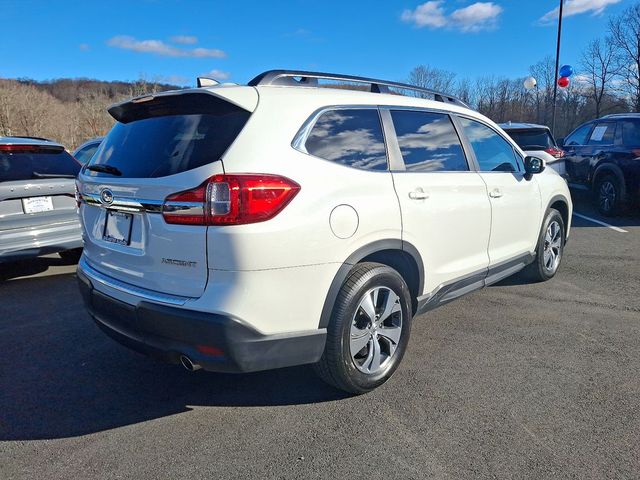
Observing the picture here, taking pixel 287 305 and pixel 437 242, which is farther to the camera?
pixel 437 242

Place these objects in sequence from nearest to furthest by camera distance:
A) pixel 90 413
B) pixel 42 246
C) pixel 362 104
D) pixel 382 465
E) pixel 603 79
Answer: pixel 382 465, pixel 90 413, pixel 362 104, pixel 42 246, pixel 603 79

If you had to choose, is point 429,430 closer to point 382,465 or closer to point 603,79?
point 382,465

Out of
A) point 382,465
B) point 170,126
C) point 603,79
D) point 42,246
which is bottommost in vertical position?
point 382,465

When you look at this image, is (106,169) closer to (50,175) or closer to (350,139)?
(350,139)

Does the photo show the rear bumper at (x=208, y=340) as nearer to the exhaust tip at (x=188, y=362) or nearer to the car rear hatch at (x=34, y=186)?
the exhaust tip at (x=188, y=362)

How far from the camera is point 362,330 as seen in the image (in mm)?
2883

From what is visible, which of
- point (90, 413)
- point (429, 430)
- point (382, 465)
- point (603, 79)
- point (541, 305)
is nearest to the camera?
point (382, 465)

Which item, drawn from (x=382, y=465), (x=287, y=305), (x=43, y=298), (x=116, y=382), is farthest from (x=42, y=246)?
(x=382, y=465)

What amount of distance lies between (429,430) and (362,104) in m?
1.98

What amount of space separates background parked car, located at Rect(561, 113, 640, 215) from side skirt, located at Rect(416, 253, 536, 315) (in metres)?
5.38

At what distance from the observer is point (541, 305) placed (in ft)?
14.8

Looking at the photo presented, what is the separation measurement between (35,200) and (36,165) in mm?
421

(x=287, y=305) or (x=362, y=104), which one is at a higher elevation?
(x=362, y=104)

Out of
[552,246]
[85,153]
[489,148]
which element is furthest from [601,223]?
[85,153]
